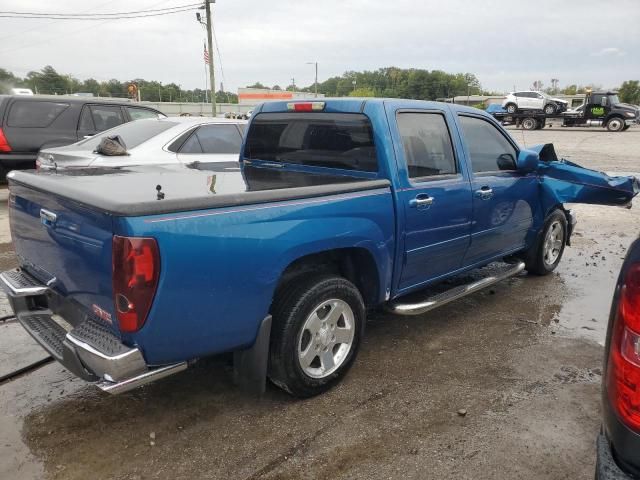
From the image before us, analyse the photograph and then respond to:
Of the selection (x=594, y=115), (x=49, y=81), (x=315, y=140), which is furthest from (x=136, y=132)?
(x=49, y=81)

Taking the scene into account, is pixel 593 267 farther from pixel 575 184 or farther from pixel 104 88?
pixel 104 88

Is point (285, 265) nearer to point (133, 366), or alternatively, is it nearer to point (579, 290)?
point (133, 366)

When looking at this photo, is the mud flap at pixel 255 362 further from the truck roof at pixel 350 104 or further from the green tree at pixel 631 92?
the green tree at pixel 631 92

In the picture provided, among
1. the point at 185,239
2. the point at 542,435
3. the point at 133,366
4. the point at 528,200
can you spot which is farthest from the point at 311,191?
the point at 528,200

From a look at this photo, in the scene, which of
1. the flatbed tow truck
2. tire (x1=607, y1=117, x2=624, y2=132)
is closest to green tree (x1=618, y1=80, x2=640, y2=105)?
the flatbed tow truck

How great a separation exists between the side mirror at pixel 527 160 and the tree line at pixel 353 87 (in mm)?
59719

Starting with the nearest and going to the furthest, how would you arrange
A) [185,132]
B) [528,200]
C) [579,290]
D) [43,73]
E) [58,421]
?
[58,421] → [528,200] → [579,290] → [185,132] → [43,73]

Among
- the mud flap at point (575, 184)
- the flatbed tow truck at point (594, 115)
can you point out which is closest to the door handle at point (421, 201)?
the mud flap at point (575, 184)

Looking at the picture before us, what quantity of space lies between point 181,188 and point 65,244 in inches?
25.4

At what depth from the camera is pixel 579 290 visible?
17.7 ft

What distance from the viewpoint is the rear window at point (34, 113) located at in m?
8.45

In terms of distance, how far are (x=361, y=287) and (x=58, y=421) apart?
2.02 metres

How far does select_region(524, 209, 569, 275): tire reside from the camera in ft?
17.9

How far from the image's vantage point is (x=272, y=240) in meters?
2.64
